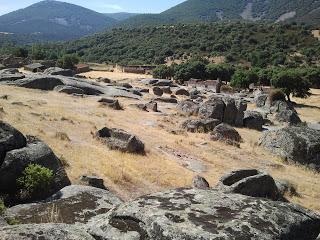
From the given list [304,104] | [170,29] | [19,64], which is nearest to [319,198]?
[304,104]

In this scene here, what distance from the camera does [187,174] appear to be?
23.1 metres

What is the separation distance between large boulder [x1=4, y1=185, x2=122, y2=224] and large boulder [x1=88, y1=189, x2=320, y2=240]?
216 centimetres

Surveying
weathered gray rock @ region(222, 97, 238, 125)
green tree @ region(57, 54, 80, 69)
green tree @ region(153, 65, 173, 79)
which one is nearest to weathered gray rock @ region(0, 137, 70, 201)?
weathered gray rock @ region(222, 97, 238, 125)

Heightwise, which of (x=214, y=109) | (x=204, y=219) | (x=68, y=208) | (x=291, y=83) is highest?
(x=204, y=219)

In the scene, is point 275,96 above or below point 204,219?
below

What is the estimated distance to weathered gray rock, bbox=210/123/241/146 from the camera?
32.7 meters

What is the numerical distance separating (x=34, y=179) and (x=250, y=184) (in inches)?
367

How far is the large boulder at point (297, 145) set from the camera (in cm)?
2948

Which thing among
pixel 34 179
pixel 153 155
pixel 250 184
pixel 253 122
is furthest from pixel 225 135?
pixel 34 179

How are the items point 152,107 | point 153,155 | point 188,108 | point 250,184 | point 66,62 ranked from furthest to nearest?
point 66,62
point 152,107
point 188,108
point 153,155
point 250,184

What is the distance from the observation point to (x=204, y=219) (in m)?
10.2

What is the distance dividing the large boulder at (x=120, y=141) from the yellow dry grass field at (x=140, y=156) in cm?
56

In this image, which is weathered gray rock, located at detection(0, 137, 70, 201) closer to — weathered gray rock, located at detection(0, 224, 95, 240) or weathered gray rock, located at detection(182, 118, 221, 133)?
weathered gray rock, located at detection(0, 224, 95, 240)

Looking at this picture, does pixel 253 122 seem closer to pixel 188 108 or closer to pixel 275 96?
pixel 188 108
